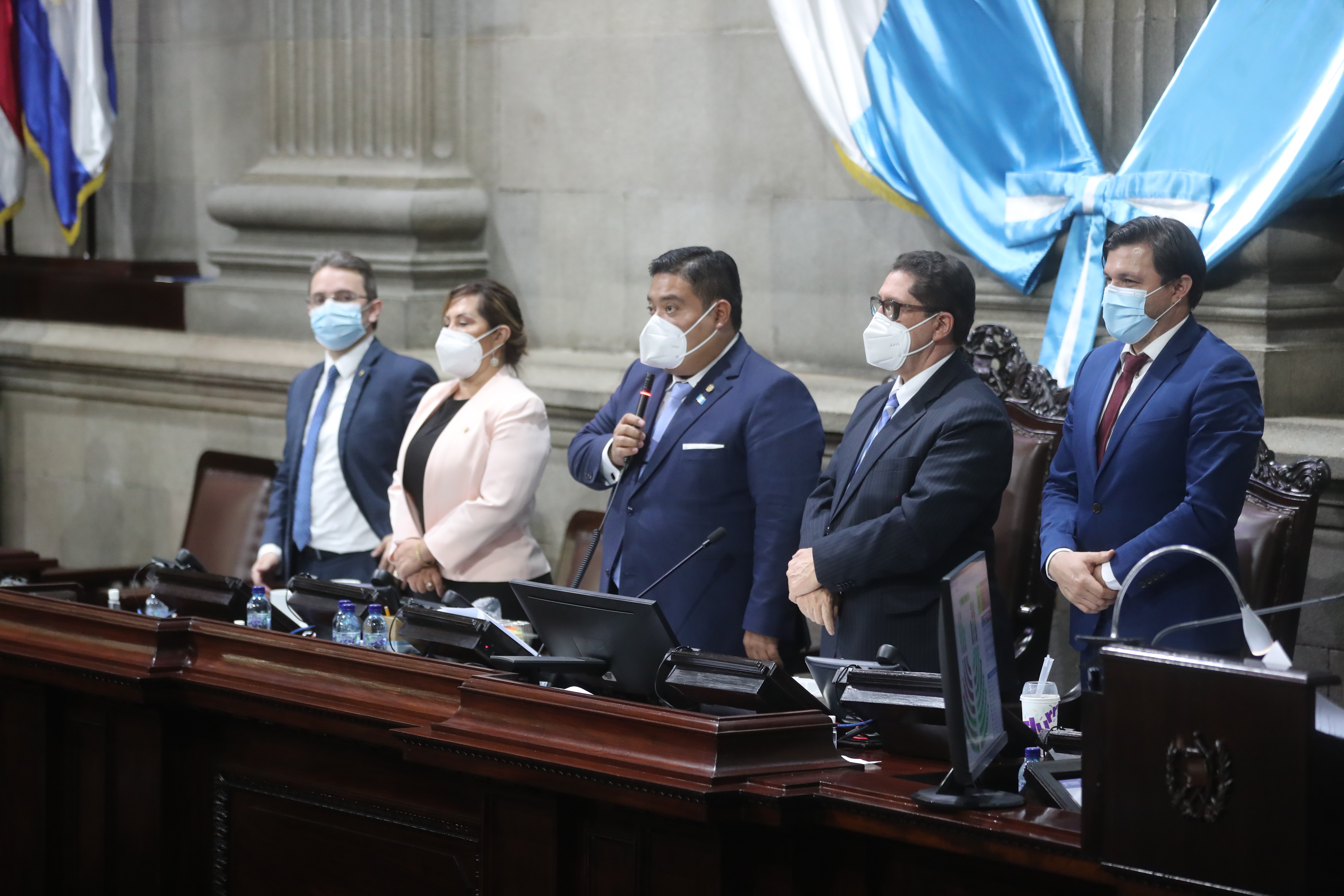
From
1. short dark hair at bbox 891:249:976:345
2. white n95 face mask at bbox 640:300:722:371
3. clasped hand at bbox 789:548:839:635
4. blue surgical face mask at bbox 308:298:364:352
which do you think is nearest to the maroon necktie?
short dark hair at bbox 891:249:976:345

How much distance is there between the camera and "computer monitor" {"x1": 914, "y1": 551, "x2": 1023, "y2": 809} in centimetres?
226

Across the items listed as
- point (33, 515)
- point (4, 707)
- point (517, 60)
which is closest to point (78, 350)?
point (33, 515)

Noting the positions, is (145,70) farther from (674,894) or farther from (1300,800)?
(1300,800)

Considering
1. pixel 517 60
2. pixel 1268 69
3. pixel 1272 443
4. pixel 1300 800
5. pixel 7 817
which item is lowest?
pixel 7 817

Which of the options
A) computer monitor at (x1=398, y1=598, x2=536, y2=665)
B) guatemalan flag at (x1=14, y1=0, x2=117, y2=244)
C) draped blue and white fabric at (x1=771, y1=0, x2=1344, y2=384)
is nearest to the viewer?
computer monitor at (x1=398, y1=598, x2=536, y2=665)

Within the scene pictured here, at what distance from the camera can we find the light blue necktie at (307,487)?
15.2 ft

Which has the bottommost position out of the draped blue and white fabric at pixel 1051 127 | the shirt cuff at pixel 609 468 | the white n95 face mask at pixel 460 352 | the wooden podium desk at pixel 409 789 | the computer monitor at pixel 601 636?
the wooden podium desk at pixel 409 789

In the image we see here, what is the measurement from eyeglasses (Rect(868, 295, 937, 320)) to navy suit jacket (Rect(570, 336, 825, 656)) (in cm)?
38

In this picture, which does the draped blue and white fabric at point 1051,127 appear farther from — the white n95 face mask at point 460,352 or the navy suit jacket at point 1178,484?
the white n95 face mask at point 460,352

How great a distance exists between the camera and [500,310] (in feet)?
14.2

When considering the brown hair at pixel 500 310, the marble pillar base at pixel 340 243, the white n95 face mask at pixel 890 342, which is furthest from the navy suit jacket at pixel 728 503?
the marble pillar base at pixel 340 243

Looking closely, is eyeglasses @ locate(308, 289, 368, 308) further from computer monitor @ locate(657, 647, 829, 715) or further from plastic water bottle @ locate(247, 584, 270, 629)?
computer monitor @ locate(657, 647, 829, 715)

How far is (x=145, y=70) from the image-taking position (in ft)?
22.0

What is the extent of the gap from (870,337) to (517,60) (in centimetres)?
278
